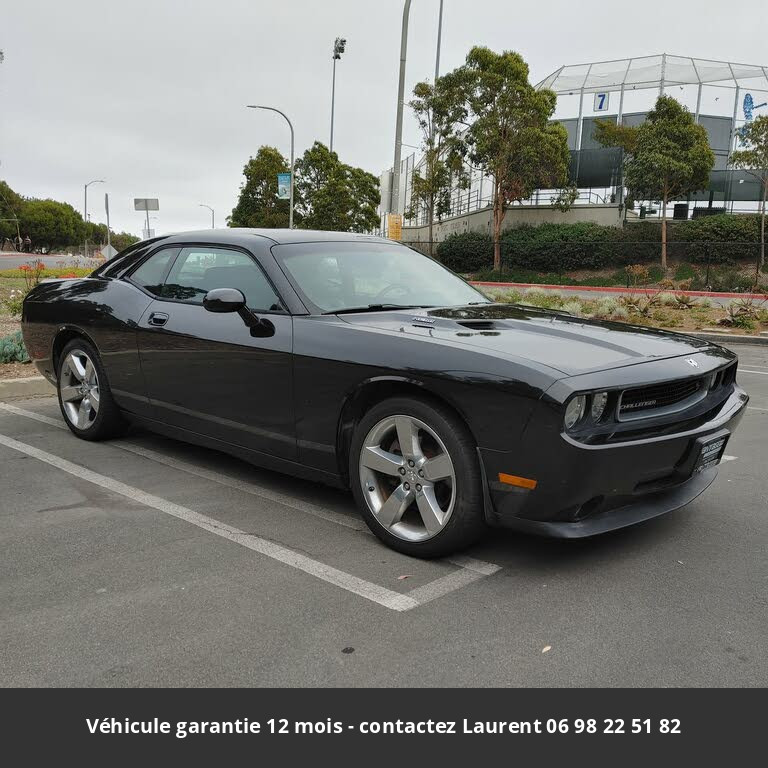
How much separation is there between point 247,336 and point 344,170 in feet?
168

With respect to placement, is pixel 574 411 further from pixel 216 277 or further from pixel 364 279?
pixel 216 277

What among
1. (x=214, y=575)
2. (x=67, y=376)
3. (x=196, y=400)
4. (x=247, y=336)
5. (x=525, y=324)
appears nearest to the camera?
(x=214, y=575)

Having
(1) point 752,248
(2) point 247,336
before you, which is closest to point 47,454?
(2) point 247,336

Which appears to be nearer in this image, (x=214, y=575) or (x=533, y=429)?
(x=533, y=429)

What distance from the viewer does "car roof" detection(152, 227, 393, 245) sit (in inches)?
181

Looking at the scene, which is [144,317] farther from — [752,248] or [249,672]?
[752,248]

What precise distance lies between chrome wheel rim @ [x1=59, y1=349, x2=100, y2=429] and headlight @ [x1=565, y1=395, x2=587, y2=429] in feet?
11.7

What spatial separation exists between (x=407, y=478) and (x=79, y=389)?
10.4 feet

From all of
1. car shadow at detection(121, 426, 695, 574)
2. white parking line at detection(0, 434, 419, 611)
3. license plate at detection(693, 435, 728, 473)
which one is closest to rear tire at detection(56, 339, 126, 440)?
white parking line at detection(0, 434, 419, 611)

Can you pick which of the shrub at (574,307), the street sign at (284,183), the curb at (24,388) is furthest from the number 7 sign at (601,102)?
the curb at (24,388)

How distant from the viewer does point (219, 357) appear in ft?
14.4

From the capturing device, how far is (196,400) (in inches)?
181

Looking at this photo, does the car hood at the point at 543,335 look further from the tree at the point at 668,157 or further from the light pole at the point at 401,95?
the tree at the point at 668,157

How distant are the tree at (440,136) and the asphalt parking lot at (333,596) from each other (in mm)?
35507
